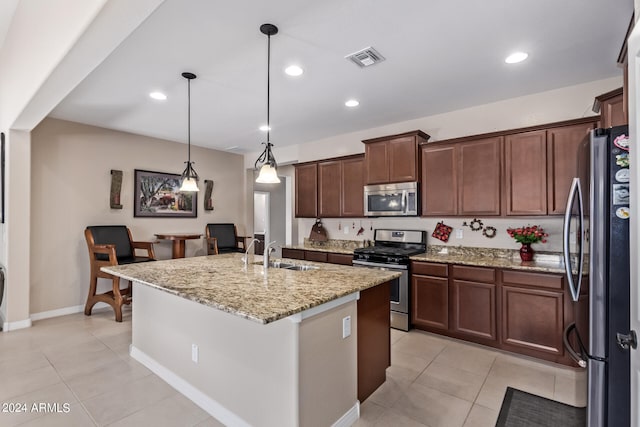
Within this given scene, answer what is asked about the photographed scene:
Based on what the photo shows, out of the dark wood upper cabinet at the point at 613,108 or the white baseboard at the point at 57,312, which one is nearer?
the dark wood upper cabinet at the point at 613,108

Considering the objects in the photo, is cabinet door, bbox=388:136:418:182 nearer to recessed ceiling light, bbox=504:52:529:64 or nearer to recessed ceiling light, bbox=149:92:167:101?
recessed ceiling light, bbox=504:52:529:64

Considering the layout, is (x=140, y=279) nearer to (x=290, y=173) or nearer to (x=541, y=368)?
(x=541, y=368)

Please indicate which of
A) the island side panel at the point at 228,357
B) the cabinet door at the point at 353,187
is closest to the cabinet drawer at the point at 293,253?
the cabinet door at the point at 353,187

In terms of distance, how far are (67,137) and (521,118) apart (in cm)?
559

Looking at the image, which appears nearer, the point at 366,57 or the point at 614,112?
the point at 614,112

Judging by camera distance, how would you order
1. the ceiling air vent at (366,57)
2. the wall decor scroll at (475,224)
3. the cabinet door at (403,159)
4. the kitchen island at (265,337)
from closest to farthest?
1. the kitchen island at (265,337)
2. the ceiling air vent at (366,57)
3. the wall decor scroll at (475,224)
4. the cabinet door at (403,159)

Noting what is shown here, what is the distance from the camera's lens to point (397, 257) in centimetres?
367

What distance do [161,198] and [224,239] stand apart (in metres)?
1.25

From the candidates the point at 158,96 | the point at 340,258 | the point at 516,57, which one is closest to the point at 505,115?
the point at 516,57

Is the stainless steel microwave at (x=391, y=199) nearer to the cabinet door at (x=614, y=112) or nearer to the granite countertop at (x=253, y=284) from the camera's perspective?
the granite countertop at (x=253, y=284)

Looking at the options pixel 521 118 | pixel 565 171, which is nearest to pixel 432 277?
pixel 565 171

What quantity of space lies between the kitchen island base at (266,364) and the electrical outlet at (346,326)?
20mm

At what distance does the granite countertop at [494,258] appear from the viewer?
116 inches

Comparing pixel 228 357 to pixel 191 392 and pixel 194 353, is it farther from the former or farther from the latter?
pixel 191 392
